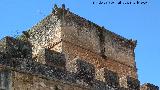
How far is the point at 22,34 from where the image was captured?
17.8m

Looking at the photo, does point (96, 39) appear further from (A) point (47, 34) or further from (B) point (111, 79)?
(B) point (111, 79)

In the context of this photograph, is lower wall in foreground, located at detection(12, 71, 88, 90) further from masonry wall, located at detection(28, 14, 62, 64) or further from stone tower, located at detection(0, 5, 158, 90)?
masonry wall, located at detection(28, 14, 62, 64)

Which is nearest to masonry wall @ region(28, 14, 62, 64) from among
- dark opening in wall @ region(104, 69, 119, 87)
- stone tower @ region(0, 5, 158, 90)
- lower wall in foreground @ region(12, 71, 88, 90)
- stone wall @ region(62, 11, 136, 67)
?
stone tower @ region(0, 5, 158, 90)

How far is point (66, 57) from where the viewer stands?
52.4 ft

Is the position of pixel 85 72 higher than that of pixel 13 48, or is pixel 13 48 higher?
pixel 13 48

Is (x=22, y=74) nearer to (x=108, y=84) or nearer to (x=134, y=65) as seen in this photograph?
(x=108, y=84)

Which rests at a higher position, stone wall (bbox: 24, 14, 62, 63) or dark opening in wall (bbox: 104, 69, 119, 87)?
stone wall (bbox: 24, 14, 62, 63)

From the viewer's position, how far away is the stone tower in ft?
37.8

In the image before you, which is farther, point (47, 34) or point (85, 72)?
point (47, 34)

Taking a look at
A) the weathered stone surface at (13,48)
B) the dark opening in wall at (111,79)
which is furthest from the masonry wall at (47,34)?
the weathered stone surface at (13,48)

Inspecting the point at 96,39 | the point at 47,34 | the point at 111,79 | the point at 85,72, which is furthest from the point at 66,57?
the point at 85,72

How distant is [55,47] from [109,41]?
2.74 m

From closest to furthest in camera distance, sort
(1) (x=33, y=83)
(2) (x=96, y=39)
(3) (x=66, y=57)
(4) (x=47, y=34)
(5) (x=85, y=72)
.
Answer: (1) (x=33, y=83) < (5) (x=85, y=72) < (3) (x=66, y=57) < (4) (x=47, y=34) < (2) (x=96, y=39)

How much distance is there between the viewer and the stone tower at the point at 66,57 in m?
11.5
